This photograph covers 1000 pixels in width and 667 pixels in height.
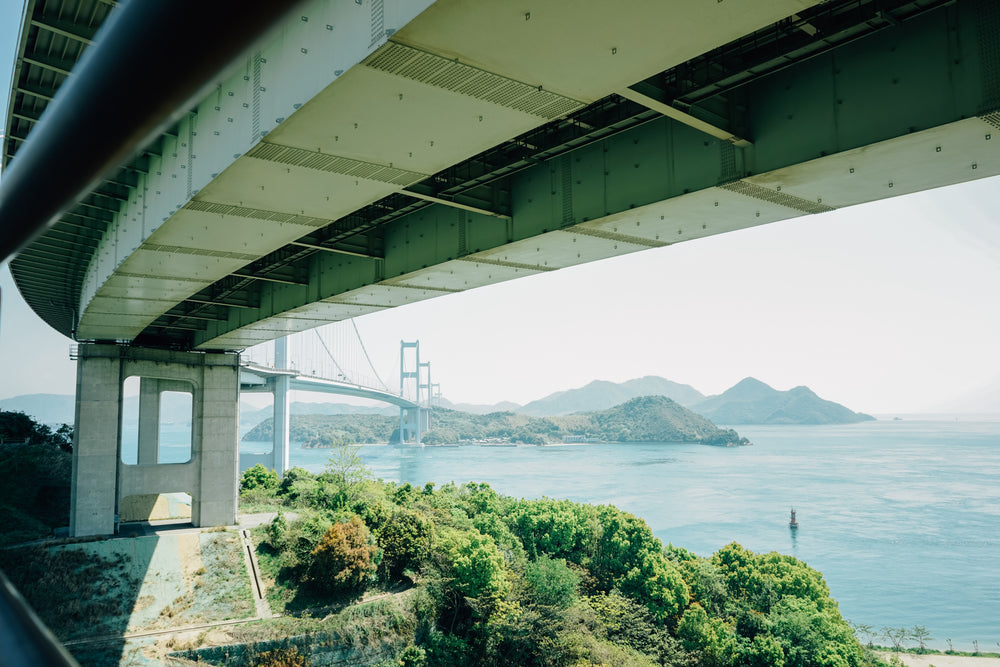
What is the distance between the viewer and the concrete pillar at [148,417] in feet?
104

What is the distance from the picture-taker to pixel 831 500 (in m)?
80.1

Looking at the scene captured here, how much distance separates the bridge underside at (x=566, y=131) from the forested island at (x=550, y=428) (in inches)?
5014

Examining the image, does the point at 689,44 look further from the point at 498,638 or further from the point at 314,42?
the point at 498,638

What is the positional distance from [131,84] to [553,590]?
2830cm

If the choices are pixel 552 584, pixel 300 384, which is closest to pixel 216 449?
pixel 552 584

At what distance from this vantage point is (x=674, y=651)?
26.0 metres

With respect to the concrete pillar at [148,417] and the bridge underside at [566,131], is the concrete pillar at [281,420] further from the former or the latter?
the bridge underside at [566,131]

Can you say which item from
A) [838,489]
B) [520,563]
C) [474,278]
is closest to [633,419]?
[838,489]

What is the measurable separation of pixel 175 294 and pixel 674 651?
20890 millimetres

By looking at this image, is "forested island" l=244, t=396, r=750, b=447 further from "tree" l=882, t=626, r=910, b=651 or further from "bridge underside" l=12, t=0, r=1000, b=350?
"bridge underside" l=12, t=0, r=1000, b=350

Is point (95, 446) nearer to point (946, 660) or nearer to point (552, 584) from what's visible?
point (552, 584)

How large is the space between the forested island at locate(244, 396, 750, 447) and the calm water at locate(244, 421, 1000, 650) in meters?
7.28

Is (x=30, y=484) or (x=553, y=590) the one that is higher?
(x=30, y=484)

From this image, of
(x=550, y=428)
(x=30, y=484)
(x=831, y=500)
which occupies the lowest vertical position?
(x=831, y=500)
